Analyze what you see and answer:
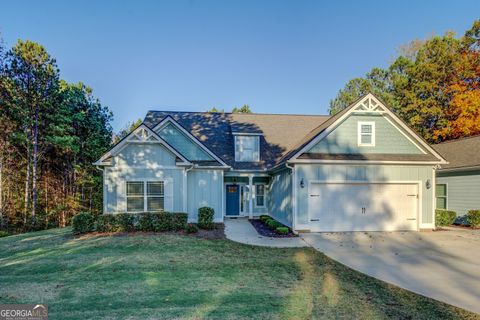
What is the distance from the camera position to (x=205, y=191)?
14562 millimetres

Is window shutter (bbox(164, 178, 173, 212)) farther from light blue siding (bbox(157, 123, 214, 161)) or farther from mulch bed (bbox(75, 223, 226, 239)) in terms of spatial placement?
light blue siding (bbox(157, 123, 214, 161))

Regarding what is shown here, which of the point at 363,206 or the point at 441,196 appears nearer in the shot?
the point at 363,206

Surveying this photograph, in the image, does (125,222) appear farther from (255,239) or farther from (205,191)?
(255,239)

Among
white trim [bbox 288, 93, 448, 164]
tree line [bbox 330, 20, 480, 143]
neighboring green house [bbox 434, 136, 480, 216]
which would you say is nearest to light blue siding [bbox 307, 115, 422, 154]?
white trim [bbox 288, 93, 448, 164]

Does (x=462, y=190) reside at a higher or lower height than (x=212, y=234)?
higher

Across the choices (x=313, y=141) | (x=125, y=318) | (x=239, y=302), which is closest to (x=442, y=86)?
(x=313, y=141)

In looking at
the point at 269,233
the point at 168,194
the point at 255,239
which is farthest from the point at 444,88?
the point at 168,194

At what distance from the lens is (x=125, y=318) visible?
13.6 ft

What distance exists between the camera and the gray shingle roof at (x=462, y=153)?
554 inches

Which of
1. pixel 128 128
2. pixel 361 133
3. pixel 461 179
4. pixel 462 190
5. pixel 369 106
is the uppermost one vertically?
pixel 128 128

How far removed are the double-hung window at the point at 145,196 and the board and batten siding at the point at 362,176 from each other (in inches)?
259

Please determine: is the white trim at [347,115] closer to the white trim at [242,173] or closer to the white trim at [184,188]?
the white trim at [242,173]

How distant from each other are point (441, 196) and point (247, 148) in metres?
11.8

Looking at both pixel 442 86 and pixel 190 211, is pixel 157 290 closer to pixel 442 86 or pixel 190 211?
pixel 190 211
